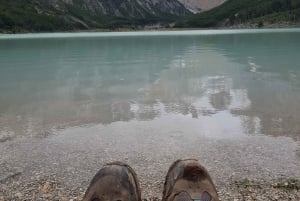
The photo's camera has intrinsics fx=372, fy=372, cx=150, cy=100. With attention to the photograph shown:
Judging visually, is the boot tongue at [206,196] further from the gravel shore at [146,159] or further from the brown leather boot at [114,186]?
the gravel shore at [146,159]

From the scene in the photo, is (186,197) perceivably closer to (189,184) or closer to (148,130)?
(189,184)

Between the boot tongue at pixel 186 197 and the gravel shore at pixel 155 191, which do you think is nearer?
the boot tongue at pixel 186 197

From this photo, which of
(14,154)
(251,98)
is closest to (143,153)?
(14,154)

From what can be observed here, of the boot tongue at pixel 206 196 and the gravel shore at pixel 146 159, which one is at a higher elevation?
the boot tongue at pixel 206 196

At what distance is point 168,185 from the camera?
6.72 metres

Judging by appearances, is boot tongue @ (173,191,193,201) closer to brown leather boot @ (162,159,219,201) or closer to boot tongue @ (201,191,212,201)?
brown leather boot @ (162,159,219,201)

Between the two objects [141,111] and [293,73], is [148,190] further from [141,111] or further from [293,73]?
[293,73]

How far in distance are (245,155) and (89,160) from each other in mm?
4789

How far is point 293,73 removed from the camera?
3028cm

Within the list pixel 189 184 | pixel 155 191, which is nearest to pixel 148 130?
pixel 155 191

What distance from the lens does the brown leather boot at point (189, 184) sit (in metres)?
5.90

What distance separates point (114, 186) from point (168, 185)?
1.08 metres

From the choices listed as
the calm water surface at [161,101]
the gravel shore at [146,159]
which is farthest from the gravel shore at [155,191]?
the calm water surface at [161,101]

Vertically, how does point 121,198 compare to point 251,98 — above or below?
above
